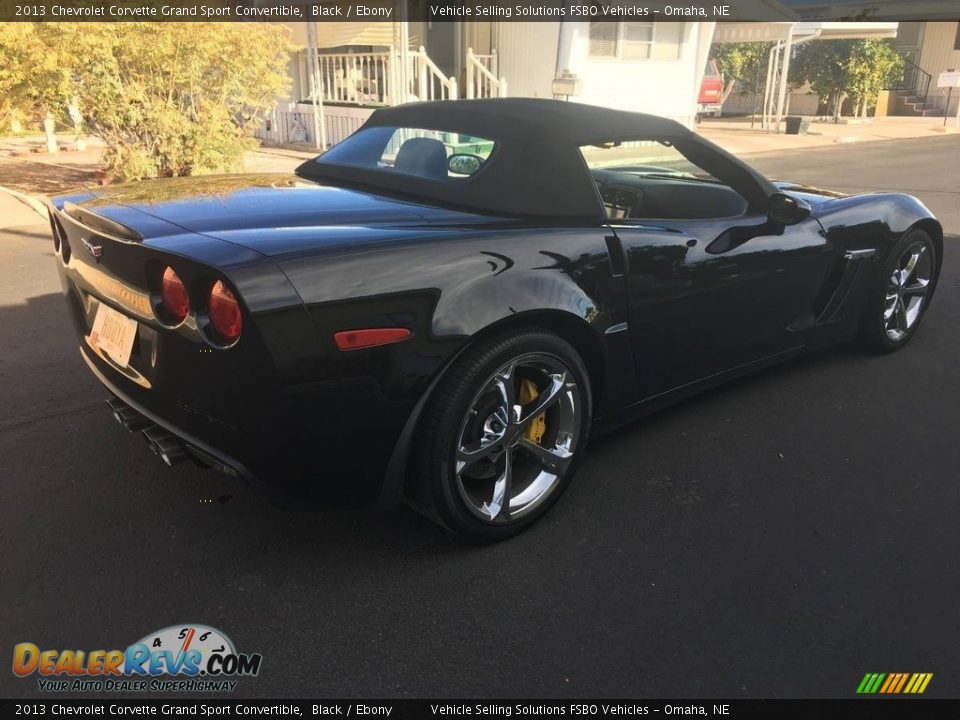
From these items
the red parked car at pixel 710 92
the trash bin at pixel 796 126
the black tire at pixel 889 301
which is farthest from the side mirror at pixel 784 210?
the red parked car at pixel 710 92

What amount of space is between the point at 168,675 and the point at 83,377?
235 centimetres

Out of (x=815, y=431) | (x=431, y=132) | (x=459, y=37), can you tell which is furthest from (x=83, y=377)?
(x=459, y=37)

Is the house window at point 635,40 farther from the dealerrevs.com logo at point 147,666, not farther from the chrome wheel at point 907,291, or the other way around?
the dealerrevs.com logo at point 147,666

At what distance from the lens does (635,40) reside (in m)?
17.5

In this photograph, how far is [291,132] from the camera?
16.7 m

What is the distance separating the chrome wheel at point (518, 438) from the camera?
8.36 feet

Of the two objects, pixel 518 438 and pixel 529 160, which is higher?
pixel 529 160

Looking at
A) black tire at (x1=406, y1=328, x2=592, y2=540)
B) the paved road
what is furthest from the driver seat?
the paved road

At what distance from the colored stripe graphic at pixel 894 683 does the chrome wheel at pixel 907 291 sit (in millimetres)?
2663

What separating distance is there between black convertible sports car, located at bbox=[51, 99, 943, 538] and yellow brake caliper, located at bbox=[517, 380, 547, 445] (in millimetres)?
10

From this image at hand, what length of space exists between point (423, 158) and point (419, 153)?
0.05 metres

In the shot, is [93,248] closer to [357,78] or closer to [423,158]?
[423,158]

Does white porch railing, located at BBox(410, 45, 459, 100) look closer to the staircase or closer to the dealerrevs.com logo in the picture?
the dealerrevs.com logo

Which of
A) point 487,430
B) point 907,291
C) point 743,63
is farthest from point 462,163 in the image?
point 743,63
